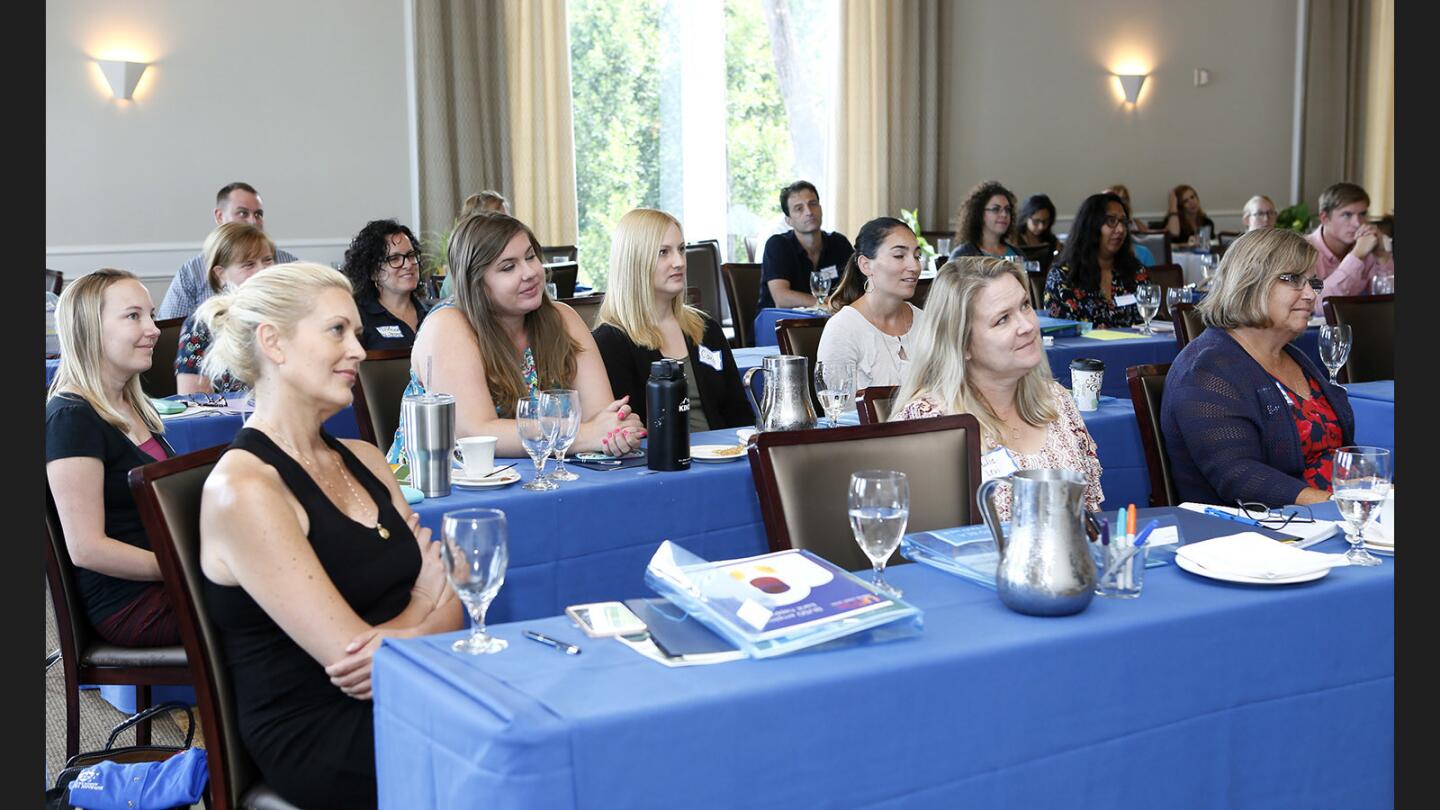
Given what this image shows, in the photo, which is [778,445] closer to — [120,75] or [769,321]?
[769,321]

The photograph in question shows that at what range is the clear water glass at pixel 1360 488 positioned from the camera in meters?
2.08

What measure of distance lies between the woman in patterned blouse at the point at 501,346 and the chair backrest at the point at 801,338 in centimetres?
84

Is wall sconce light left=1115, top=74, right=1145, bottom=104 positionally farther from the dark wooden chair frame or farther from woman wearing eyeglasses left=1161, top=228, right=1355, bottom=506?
the dark wooden chair frame

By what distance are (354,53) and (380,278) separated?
3.54m

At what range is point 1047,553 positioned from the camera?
174 cm

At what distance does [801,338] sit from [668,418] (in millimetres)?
1510

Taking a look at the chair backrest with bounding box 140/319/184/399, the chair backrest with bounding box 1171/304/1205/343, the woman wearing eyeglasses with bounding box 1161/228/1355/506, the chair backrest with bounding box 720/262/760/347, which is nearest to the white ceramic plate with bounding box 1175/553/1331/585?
the woman wearing eyeglasses with bounding box 1161/228/1355/506

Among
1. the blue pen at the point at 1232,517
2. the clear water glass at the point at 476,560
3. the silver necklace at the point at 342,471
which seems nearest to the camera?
the clear water glass at the point at 476,560

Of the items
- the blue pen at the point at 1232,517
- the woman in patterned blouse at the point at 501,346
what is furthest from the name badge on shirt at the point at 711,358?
the blue pen at the point at 1232,517

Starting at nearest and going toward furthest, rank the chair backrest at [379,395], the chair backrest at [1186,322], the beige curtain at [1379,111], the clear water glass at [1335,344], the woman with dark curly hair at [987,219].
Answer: the chair backrest at [379,395] < the clear water glass at [1335,344] < the chair backrest at [1186,322] < the woman with dark curly hair at [987,219] < the beige curtain at [1379,111]

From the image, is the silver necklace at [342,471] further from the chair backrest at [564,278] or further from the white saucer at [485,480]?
the chair backrest at [564,278]

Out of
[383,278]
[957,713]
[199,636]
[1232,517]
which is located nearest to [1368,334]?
[1232,517]

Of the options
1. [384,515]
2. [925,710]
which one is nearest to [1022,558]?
[925,710]

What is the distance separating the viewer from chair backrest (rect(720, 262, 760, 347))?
719cm
